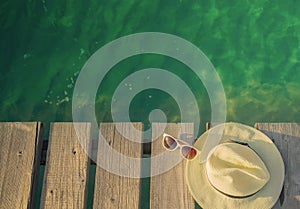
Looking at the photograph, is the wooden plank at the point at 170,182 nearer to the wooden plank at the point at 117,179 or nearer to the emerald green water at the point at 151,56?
the wooden plank at the point at 117,179

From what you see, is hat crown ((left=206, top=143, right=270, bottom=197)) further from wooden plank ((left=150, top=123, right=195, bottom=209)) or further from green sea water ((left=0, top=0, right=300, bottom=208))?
green sea water ((left=0, top=0, right=300, bottom=208))

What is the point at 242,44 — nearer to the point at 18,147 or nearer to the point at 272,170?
the point at 272,170

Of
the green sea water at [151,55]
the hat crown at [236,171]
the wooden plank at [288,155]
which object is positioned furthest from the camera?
the green sea water at [151,55]

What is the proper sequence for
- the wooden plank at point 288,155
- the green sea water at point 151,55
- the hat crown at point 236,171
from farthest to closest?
the green sea water at point 151,55 → the wooden plank at point 288,155 → the hat crown at point 236,171

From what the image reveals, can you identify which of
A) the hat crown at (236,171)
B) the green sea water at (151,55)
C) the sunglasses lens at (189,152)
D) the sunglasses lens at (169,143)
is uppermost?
the green sea water at (151,55)

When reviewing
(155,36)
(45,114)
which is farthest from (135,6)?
(45,114)

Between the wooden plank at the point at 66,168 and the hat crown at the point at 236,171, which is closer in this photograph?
the hat crown at the point at 236,171

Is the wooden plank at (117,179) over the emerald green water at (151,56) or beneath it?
beneath

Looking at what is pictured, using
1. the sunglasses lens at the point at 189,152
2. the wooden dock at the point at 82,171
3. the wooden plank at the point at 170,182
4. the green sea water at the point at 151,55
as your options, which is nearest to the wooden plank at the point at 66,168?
the wooden dock at the point at 82,171
